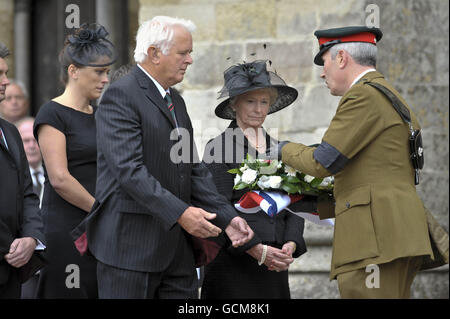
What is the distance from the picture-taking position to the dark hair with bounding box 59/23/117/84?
16.5ft

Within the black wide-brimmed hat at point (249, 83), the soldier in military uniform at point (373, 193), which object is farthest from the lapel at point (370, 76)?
the black wide-brimmed hat at point (249, 83)

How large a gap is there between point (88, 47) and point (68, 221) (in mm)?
1005

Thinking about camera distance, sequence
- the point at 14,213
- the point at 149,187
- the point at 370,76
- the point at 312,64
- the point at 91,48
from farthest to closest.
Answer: the point at 312,64 < the point at 91,48 < the point at 14,213 < the point at 370,76 < the point at 149,187

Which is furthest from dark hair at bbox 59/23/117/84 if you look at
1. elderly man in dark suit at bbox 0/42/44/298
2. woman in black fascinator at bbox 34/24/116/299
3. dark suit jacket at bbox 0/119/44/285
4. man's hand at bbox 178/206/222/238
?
man's hand at bbox 178/206/222/238

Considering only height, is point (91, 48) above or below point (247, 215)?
above

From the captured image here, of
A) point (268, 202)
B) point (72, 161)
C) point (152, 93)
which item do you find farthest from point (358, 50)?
point (72, 161)

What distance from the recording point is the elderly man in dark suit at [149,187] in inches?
155

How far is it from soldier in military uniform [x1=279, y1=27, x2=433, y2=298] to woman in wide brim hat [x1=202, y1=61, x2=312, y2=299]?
0.64 metres

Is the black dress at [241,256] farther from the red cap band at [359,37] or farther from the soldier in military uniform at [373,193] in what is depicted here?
the red cap band at [359,37]

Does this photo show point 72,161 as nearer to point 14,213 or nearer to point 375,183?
point 14,213

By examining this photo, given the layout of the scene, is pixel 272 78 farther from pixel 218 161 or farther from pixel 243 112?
pixel 218 161

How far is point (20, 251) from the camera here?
14.1 ft

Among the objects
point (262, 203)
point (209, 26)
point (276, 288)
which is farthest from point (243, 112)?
point (209, 26)
